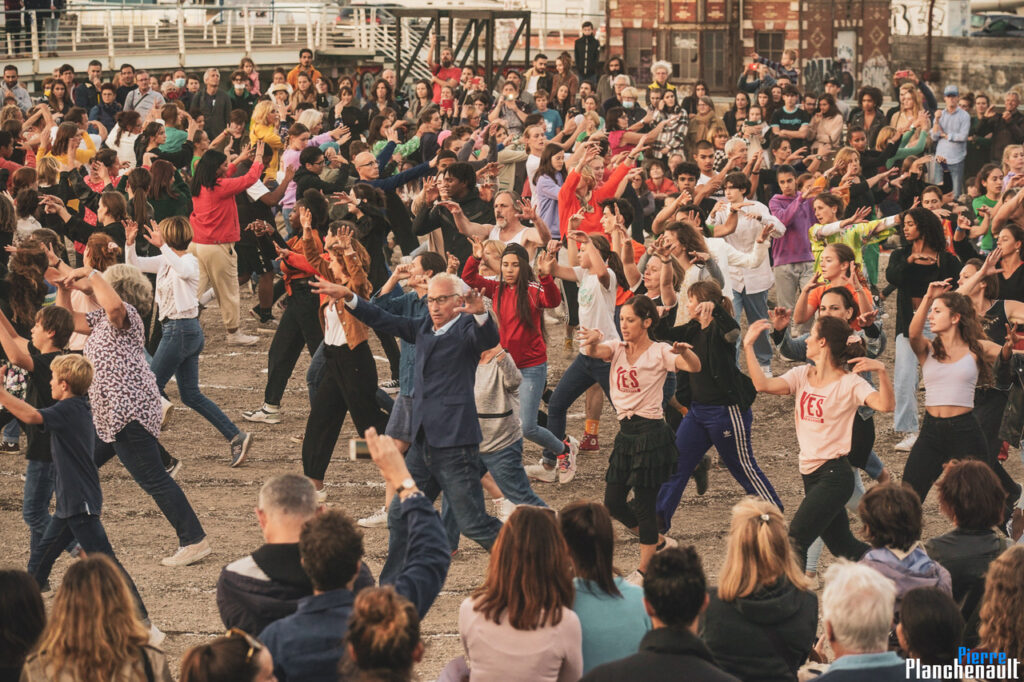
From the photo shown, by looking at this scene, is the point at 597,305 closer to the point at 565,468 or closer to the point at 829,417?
the point at 565,468

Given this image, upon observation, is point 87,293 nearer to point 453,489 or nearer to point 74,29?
point 453,489

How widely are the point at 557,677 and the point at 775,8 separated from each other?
3368 cm

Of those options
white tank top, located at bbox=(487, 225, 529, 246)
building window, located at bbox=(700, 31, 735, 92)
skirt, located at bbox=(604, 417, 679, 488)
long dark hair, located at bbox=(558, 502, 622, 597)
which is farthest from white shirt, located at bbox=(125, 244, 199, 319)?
building window, located at bbox=(700, 31, 735, 92)

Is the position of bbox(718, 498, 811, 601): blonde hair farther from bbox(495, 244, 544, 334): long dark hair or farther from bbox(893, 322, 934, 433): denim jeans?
bbox(893, 322, 934, 433): denim jeans

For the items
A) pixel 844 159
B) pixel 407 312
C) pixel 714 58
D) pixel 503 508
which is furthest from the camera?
pixel 714 58

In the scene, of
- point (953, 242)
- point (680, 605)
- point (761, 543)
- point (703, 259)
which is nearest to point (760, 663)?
point (761, 543)

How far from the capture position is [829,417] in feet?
24.6

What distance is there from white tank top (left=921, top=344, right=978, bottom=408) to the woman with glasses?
4.96 m

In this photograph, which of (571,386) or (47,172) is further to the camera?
(47,172)

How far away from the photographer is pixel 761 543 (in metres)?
5.31

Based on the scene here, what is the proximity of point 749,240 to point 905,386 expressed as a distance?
232 centimetres

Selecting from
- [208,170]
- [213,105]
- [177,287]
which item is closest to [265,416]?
[177,287]

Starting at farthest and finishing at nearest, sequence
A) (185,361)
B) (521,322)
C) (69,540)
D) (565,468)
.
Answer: (185,361)
(565,468)
(521,322)
(69,540)

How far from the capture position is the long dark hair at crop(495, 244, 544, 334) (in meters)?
9.15
